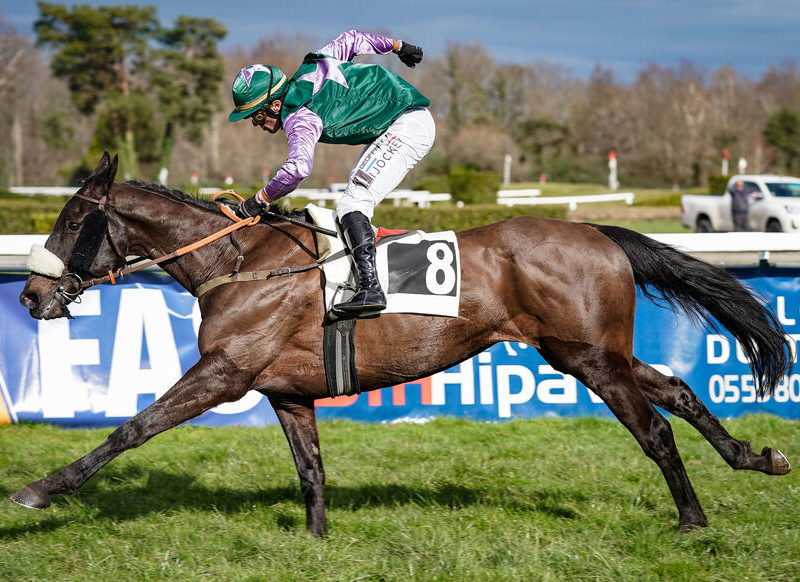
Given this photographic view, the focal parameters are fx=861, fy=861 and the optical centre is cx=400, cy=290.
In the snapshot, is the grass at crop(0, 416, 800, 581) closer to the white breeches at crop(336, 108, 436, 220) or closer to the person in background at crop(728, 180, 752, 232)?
the white breeches at crop(336, 108, 436, 220)

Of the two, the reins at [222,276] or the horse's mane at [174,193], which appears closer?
the reins at [222,276]

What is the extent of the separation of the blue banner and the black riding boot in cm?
239

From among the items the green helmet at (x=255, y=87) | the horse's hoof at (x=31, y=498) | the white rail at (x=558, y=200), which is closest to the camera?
the horse's hoof at (x=31, y=498)

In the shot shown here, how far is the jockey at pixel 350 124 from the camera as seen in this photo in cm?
393

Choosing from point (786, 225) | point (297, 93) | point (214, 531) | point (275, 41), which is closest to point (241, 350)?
point (214, 531)

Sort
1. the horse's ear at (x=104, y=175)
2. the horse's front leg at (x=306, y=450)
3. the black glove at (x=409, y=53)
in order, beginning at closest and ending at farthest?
the horse's ear at (x=104, y=175) → the horse's front leg at (x=306, y=450) → the black glove at (x=409, y=53)

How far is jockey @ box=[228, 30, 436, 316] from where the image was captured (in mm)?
3926

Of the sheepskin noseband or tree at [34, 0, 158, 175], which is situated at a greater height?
tree at [34, 0, 158, 175]

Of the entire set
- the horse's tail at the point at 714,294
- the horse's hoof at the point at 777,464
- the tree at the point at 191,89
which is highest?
the tree at the point at 191,89

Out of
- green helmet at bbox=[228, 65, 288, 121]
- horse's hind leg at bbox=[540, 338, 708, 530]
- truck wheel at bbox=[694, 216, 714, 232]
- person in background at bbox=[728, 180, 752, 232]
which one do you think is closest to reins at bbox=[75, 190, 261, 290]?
green helmet at bbox=[228, 65, 288, 121]

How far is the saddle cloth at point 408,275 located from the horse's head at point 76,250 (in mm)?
1014

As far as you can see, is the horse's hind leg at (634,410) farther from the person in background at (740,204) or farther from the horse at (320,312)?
the person in background at (740,204)

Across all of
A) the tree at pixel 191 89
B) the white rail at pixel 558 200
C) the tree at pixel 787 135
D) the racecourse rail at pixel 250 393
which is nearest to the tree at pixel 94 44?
the tree at pixel 191 89

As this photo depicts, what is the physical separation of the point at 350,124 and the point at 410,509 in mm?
1954
